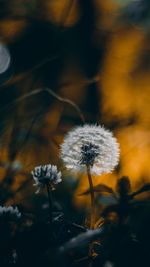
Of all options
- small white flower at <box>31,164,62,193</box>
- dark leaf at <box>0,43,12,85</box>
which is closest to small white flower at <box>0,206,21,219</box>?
small white flower at <box>31,164,62,193</box>

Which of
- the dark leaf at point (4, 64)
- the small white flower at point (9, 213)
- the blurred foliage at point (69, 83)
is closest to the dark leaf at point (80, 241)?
the small white flower at point (9, 213)

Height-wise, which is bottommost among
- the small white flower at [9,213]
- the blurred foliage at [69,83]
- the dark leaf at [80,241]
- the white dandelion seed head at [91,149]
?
the dark leaf at [80,241]

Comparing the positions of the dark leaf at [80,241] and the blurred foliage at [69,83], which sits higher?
the blurred foliage at [69,83]

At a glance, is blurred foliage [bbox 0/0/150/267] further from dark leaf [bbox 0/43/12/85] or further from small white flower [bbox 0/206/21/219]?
small white flower [bbox 0/206/21/219]

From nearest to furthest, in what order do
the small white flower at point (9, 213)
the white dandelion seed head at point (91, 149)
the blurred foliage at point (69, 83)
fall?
the small white flower at point (9, 213) < the white dandelion seed head at point (91, 149) < the blurred foliage at point (69, 83)

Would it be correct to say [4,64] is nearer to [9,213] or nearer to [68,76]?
[68,76]

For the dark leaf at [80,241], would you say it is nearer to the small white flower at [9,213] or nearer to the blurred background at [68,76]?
the small white flower at [9,213]

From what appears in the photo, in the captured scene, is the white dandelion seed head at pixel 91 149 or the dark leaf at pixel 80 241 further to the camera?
the white dandelion seed head at pixel 91 149
